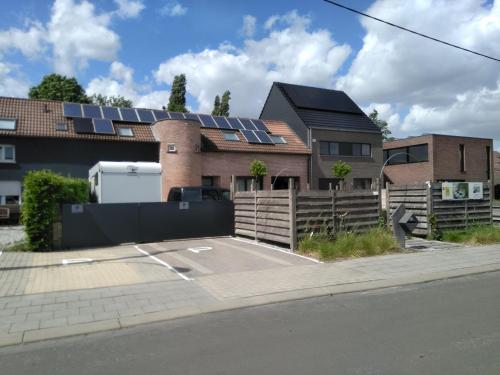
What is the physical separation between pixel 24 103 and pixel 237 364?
1011 inches

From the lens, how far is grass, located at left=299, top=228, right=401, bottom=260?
34.9ft

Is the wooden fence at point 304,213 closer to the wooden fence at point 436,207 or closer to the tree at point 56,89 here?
the wooden fence at point 436,207

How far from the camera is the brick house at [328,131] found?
30906mm

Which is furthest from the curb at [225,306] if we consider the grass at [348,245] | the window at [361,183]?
the window at [361,183]

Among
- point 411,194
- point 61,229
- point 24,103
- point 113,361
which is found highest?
point 24,103

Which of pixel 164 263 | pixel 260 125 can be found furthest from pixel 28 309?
pixel 260 125

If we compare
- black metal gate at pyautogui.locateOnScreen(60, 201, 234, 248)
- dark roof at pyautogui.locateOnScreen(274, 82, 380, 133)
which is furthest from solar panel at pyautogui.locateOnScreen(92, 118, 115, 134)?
dark roof at pyautogui.locateOnScreen(274, 82, 380, 133)

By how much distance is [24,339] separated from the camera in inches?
210

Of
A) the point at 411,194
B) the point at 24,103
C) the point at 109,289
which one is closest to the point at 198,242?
the point at 109,289

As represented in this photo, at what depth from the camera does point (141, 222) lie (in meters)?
13.4

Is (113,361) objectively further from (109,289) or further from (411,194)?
(411,194)

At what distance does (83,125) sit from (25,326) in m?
20.7

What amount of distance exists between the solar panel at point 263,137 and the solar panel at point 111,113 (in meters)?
8.70

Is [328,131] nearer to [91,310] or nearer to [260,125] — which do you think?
[260,125]
